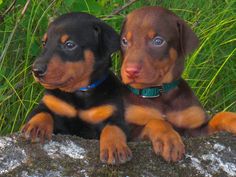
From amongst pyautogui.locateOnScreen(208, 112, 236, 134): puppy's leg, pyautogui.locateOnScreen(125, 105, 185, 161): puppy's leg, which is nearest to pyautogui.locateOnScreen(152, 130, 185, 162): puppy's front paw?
pyautogui.locateOnScreen(125, 105, 185, 161): puppy's leg

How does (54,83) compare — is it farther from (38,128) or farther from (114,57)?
(114,57)

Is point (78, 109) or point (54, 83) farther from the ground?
point (54, 83)

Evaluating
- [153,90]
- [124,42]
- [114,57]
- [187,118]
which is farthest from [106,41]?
[114,57]

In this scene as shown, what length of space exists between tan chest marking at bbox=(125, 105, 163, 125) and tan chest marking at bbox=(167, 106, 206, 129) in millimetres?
76

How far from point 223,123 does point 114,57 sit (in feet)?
5.00

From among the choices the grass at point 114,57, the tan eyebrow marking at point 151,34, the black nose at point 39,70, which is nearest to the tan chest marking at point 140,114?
the tan eyebrow marking at point 151,34

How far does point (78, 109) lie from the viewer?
3209 millimetres

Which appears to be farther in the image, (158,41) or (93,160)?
(158,41)

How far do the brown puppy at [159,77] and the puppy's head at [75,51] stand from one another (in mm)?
121

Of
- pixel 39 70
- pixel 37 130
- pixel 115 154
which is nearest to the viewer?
pixel 115 154

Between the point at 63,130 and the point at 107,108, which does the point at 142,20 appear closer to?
the point at 107,108

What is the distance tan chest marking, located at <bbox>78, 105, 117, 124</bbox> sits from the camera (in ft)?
10.3

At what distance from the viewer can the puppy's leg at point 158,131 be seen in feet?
9.08

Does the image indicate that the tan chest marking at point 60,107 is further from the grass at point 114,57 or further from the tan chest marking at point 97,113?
the grass at point 114,57
